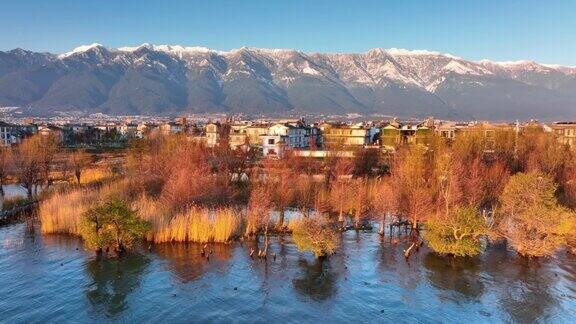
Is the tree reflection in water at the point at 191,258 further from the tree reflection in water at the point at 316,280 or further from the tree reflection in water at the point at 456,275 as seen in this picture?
the tree reflection in water at the point at 456,275

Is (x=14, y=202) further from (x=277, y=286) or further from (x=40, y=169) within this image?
(x=277, y=286)

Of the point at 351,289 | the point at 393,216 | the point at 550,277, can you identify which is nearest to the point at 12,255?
the point at 351,289

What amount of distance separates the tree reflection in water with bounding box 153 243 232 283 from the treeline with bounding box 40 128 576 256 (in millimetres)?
1294

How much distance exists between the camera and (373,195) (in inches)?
2303

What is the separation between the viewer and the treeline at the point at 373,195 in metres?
41.3

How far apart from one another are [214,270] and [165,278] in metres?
3.50

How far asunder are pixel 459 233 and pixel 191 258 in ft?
68.3

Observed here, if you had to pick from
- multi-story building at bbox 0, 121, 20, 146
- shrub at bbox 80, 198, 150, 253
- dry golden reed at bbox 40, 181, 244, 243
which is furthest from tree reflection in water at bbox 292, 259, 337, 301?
multi-story building at bbox 0, 121, 20, 146

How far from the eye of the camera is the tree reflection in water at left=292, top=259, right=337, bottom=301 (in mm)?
34344

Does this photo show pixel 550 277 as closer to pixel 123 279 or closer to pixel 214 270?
pixel 214 270

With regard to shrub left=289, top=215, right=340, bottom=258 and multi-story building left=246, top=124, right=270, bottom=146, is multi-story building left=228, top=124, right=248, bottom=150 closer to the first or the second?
multi-story building left=246, top=124, right=270, bottom=146

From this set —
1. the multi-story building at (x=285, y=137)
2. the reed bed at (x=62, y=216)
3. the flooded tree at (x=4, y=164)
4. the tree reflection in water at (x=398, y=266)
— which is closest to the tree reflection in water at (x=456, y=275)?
the tree reflection in water at (x=398, y=266)

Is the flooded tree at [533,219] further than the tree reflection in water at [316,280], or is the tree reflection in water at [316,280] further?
the flooded tree at [533,219]

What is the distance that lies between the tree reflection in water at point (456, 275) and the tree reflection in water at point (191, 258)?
1531cm
